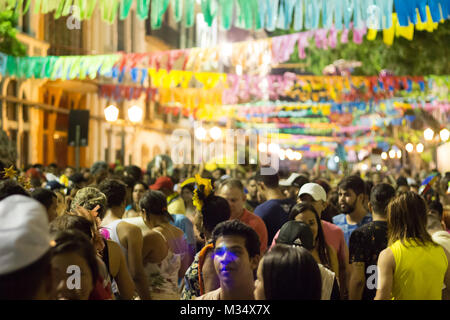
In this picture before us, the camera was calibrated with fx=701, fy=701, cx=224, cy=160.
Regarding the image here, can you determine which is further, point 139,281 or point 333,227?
point 333,227

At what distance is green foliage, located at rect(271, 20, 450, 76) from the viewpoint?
1736cm

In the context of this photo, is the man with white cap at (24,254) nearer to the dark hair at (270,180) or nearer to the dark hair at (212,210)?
the dark hair at (212,210)

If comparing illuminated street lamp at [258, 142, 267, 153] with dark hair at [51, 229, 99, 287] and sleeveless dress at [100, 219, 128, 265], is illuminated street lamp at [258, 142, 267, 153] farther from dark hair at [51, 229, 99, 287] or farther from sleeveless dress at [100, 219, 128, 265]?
dark hair at [51, 229, 99, 287]

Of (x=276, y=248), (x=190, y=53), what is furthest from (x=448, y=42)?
(x=276, y=248)

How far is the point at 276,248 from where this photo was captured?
3385 millimetres

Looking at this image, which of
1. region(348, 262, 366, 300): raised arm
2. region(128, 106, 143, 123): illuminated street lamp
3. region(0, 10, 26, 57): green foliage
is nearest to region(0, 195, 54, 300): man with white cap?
region(348, 262, 366, 300): raised arm

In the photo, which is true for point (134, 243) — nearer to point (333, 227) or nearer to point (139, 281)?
point (139, 281)

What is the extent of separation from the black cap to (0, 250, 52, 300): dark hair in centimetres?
215

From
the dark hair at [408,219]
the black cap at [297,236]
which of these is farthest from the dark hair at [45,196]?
the dark hair at [408,219]

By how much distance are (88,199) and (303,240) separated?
216 cm

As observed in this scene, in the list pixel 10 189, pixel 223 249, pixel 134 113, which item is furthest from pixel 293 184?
pixel 134 113

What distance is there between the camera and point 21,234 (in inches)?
105

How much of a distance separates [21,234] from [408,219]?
3.12 metres

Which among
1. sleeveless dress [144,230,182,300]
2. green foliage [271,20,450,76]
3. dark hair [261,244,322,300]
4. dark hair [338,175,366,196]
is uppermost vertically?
green foliage [271,20,450,76]
